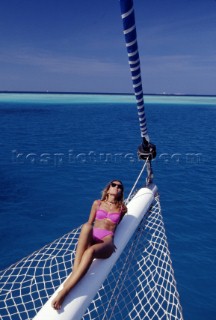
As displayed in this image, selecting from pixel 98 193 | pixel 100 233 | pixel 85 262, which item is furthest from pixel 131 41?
pixel 98 193

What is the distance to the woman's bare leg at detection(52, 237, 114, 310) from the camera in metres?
1.92

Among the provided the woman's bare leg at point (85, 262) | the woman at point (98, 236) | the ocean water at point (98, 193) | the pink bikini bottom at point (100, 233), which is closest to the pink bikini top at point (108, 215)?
the woman at point (98, 236)

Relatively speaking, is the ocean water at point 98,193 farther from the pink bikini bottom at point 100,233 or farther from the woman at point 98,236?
the pink bikini bottom at point 100,233

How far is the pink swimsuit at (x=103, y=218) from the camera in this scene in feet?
9.27

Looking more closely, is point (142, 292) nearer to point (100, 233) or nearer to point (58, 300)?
point (100, 233)

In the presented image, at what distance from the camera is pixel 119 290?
3.05 meters

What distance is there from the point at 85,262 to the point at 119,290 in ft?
3.15

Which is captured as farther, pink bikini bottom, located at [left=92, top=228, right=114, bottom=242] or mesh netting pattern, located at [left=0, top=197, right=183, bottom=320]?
mesh netting pattern, located at [left=0, top=197, right=183, bottom=320]

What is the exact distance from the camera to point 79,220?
7516 mm

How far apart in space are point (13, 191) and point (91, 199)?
243 centimetres

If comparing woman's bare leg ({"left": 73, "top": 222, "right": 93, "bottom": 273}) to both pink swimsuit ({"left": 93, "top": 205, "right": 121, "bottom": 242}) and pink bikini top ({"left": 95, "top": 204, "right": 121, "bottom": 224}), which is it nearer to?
pink swimsuit ({"left": 93, "top": 205, "right": 121, "bottom": 242})

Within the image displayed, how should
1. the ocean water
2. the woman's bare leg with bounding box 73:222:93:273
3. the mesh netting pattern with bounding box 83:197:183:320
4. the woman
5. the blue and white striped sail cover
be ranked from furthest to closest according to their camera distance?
the ocean water
the mesh netting pattern with bounding box 83:197:183:320
the woman's bare leg with bounding box 73:222:93:273
the woman
the blue and white striped sail cover

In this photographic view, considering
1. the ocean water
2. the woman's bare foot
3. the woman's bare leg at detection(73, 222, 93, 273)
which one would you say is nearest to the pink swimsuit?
the woman's bare leg at detection(73, 222, 93, 273)

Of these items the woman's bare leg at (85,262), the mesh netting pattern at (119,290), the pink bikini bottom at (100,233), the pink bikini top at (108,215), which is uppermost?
the pink bikini top at (108,215)
